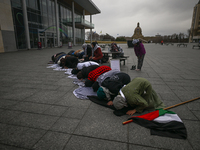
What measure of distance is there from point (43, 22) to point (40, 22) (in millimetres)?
699

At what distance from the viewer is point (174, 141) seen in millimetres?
1912

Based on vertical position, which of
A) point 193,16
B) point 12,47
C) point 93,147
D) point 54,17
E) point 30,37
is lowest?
point 93,147

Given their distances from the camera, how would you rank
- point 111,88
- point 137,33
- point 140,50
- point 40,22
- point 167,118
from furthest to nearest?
point 137,33, point 40,22, point 140,50, point 111,88, point 167,118

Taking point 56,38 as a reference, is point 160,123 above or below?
below

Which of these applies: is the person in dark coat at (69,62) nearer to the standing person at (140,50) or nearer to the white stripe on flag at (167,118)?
the standing person at (140,50)

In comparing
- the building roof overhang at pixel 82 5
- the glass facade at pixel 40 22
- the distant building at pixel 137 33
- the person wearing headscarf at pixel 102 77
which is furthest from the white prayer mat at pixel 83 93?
the distant building at pixel 137 33

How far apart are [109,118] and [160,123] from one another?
89 cm

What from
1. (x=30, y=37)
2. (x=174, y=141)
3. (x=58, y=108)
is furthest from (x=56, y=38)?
(x=174, y=141)

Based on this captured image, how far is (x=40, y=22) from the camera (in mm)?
19938

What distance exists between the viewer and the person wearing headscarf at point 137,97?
2553 millimetres

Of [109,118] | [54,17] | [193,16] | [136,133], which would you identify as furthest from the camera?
[193,16]

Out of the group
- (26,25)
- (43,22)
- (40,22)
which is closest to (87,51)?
(26,25)

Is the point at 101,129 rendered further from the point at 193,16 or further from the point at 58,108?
the point at 193,16

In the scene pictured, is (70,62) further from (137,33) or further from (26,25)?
(137,33)
